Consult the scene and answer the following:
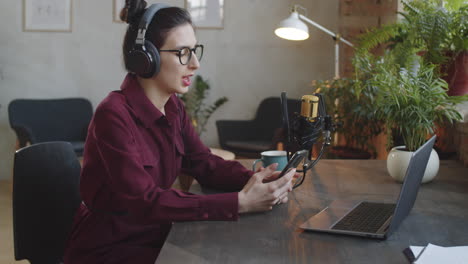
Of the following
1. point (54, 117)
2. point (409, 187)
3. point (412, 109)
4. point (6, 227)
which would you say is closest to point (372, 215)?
point (409, 187)

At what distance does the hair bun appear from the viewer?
1.41m

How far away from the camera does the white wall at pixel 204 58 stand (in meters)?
5.26

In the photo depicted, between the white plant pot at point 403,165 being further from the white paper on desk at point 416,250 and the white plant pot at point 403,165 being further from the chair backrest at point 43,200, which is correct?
the chair backrest at point 43,200

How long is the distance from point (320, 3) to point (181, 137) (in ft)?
13.2

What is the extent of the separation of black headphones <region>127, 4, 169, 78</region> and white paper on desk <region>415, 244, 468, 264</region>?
0.86 m

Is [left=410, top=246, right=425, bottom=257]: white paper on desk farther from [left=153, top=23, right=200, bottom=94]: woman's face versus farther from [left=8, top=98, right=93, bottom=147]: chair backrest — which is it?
[left=8, top=98, right=93, bottom=147]: chair backrest

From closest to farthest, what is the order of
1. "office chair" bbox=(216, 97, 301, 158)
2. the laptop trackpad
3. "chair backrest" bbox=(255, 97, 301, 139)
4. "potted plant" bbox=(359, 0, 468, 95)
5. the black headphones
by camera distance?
the laptop trackpad → the black headphones → "potted plant" bbox=(359, 0, 468, 95) → "office chair" bbox=(216, 97, 301, 158) → "chair backrest" bbox=(255, 97, 301, 139)

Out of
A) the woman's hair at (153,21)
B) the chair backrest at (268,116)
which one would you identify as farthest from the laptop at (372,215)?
the chair backrest at (268,116)

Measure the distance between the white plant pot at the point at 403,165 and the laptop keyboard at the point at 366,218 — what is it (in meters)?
0.30

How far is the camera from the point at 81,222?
1.38 m

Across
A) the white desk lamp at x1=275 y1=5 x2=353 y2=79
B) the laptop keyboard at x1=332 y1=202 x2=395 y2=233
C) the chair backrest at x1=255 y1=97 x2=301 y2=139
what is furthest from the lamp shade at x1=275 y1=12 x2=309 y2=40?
the laptop keyboard at x1=332 y1=202 x2=395 y2=233

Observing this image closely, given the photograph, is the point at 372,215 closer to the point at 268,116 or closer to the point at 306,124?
the point at 306,124

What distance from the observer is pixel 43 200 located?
1.41 meters

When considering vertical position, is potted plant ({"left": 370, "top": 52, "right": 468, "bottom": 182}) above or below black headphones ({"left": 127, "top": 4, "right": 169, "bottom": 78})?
below
